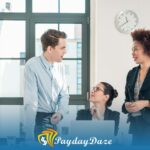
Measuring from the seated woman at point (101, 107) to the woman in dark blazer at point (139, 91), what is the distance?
0.12 meters

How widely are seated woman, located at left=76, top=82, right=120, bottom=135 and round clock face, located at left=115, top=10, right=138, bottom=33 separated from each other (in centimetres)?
180

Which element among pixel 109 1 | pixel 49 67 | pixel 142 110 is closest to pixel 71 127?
pixel 142 110

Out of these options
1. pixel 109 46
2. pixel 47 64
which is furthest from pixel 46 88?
pixel 109 46

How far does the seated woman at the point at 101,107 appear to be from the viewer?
236 centimetres

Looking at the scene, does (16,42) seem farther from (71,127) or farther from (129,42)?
(71,127)

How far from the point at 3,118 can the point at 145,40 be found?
7.27 feet

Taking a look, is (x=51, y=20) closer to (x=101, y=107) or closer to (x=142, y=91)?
(x=101, y=107)

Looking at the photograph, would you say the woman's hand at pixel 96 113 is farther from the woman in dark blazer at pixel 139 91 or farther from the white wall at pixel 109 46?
the white wall at pixel 109 46

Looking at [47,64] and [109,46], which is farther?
[109,46]

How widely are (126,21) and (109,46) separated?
370 mm

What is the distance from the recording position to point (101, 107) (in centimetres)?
241

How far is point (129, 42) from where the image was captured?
4.17 metres

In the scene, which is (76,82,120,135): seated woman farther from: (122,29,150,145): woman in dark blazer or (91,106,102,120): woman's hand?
(122,29,150,145): woman in dark blazer

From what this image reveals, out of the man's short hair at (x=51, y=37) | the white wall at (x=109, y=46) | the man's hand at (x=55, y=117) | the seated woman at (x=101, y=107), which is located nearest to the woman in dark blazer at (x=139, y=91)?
the seated woman at (x=101, y=107)
